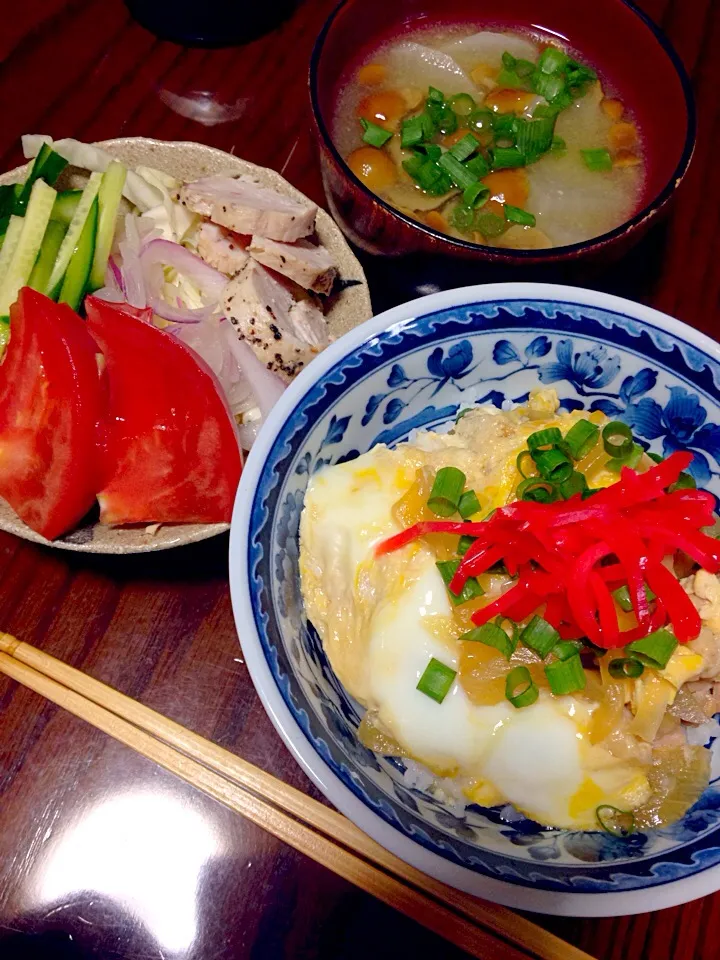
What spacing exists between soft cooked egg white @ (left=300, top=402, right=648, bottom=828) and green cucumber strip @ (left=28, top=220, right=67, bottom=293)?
1.01 metres

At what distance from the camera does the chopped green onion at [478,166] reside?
1854 millimetres

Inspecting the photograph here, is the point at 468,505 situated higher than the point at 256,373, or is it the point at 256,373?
the point at 468,505

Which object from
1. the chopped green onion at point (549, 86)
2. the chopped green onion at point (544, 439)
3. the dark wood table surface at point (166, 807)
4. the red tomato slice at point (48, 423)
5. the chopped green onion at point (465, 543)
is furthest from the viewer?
the chopped green onion at point (549, 86)

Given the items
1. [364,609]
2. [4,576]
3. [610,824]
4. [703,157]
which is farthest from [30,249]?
[703,157]

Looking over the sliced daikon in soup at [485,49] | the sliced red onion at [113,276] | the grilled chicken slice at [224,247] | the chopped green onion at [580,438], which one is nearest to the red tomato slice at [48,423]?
the sliced red onion at [113,276]

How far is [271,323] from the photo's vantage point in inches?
70.8

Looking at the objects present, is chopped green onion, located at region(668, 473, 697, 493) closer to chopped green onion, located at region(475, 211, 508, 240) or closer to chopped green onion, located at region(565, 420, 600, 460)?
chopped green onion, located at region(565, 420, 600, 460)

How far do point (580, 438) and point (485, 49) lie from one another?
136 cm

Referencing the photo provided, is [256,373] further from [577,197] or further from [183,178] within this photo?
[577,197]

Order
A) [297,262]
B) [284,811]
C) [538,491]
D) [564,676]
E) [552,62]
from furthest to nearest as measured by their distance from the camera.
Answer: [552,62] < [297,262] < [284,811] < [538,491] < [564,676]

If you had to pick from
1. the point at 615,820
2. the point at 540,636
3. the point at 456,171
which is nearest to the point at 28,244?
the point at 456,171

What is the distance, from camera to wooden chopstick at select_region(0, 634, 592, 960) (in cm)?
142

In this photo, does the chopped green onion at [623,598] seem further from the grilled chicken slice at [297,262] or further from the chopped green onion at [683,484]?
the grilled chicken slice at [297,262]

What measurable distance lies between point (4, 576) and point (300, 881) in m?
0.96
